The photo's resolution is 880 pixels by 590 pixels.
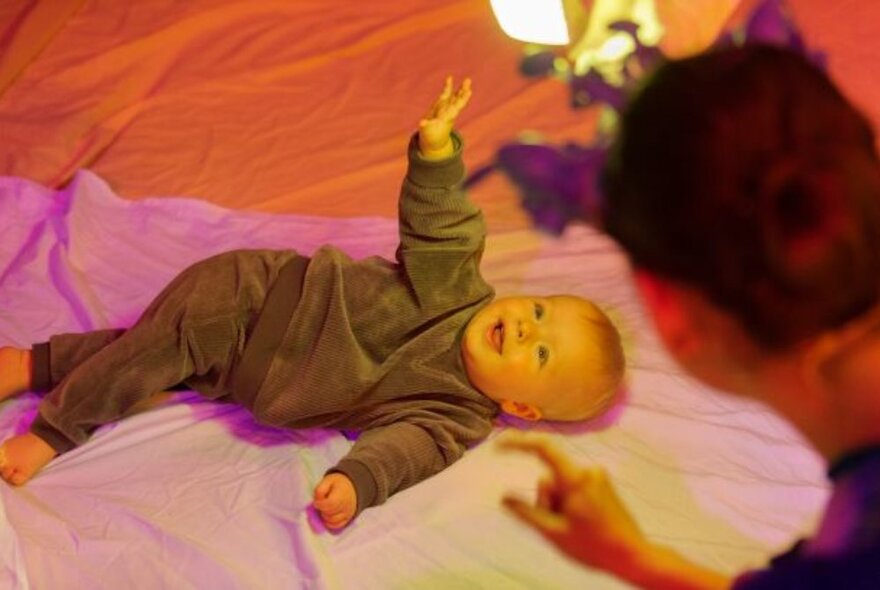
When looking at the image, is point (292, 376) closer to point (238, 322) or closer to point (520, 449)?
point (238, 322)

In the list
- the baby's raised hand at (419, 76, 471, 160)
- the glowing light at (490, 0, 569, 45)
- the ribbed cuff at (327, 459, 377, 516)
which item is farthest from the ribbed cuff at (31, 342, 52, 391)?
the glowing light at (490, 0, 569, 45)

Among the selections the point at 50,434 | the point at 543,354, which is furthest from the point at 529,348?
the point at 50,434

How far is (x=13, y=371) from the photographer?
996 millimetres

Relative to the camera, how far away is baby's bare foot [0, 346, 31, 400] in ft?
3.25

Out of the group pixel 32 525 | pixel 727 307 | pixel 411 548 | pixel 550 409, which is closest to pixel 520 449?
pixel 550 409

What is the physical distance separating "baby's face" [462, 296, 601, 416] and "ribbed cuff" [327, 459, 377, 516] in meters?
0.15

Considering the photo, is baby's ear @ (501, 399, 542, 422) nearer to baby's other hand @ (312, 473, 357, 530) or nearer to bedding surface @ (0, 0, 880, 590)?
bedding surface @ (0, 0, 880, 590)

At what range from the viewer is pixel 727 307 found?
43cm

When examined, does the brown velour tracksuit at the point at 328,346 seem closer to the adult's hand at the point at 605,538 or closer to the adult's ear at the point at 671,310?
the adult's hand at the point at 605,538

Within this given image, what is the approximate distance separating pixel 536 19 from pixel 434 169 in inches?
6.6

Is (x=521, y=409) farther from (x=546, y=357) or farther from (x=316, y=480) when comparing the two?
(x=316, y=480)

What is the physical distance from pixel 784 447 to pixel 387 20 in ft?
2.75

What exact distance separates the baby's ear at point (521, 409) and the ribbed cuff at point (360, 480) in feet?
0.53

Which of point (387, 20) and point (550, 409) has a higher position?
point (387, 20)
